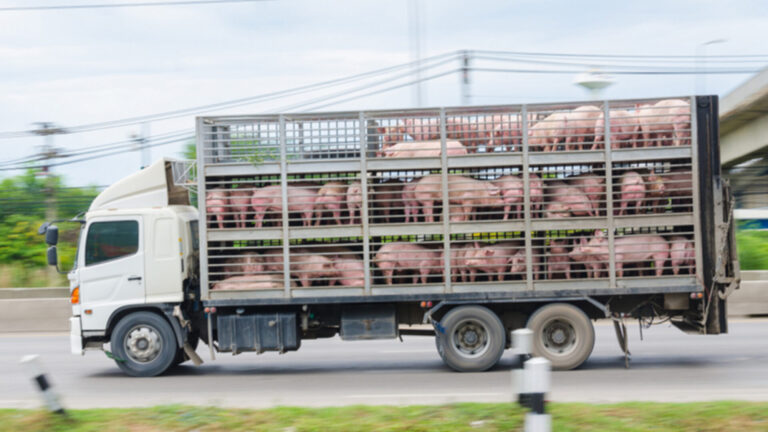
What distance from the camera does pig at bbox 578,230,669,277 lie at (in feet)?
29.5

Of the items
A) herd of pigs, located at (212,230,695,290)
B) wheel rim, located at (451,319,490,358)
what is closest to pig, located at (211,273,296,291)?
herd of pigs, located at (212,230,695,290)

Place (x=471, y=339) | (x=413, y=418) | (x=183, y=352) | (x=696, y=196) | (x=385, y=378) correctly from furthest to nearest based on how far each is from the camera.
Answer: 1. (x=183, y=352)
2. (x=385, y=378)
3. (x=471, y=339)
4. (x=696, y=196)
5. (x=413, y=418)

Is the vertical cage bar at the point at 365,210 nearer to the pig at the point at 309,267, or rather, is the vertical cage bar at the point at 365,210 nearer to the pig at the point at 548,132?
the pig at the point at 309,267

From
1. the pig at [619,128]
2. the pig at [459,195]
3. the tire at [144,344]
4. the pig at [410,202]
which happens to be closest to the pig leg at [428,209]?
the pig at [459,195]

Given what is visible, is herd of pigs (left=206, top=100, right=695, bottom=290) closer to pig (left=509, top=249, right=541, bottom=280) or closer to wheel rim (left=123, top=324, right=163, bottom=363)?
pig (left=509, top=249, right=541, bottom=280)

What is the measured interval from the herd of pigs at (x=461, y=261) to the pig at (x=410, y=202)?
14.1 inches

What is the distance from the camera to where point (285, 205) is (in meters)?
9.16

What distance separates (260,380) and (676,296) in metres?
5.38

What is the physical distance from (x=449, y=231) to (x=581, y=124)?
2.09m

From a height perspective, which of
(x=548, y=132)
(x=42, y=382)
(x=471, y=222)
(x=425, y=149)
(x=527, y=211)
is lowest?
(x=42, y=382)

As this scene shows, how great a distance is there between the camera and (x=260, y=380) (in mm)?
9531

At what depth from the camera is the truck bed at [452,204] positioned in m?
8.97

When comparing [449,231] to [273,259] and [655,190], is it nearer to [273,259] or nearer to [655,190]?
[273,259]

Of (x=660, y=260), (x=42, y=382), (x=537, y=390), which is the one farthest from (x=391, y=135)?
(x=537, y=390)
